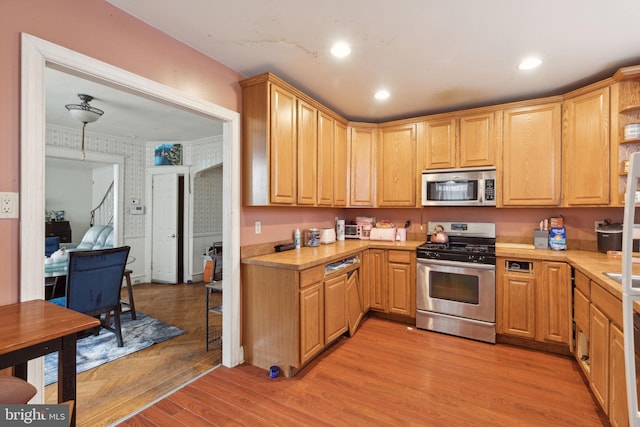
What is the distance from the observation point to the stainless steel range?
9.56ft

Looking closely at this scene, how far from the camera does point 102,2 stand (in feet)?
5.57

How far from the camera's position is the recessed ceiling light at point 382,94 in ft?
9.95

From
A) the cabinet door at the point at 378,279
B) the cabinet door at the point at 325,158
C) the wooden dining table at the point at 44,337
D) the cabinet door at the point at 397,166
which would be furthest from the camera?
the cabinet door at the point at 397,166

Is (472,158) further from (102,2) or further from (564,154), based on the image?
(102,2)

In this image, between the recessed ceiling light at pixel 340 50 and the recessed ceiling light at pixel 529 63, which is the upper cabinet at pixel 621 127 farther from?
the recessed ceiling light at pixel 340 50

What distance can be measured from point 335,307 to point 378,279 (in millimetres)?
913

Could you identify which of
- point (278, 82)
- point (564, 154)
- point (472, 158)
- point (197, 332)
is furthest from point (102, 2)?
point (564, 154)

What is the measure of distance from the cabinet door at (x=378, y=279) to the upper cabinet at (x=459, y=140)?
120 centimetres

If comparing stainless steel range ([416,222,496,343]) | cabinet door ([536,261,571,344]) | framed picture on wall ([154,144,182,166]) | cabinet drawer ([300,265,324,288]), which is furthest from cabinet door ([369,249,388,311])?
framed picture on wall ([154,144,182,166])

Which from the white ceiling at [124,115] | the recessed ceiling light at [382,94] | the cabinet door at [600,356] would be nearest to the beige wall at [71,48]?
the white ceiling at [124,115]

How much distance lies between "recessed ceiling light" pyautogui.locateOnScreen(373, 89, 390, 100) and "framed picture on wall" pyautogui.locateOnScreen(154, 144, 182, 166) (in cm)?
373

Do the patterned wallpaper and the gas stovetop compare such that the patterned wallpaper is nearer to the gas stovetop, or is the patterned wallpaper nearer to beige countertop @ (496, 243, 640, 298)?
A: the gas stovetop

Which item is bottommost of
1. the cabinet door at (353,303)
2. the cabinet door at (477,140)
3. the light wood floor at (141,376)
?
the light wood floor at (141,376)

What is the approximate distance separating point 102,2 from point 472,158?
3388mm
